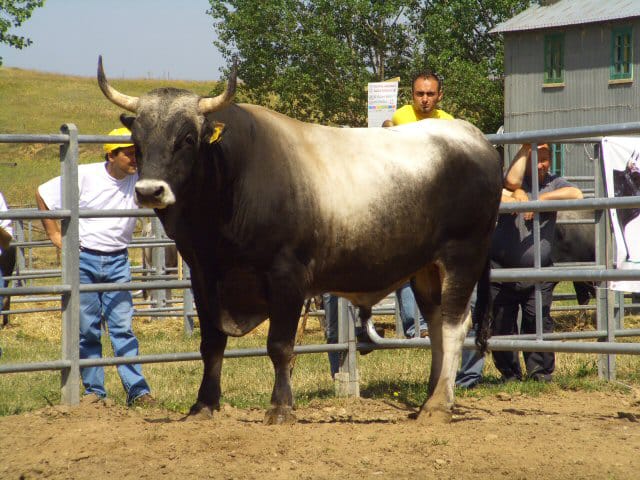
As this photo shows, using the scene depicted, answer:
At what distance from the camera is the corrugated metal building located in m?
35.1

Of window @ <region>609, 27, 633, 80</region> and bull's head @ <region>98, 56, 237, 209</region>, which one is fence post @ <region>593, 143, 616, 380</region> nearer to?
bull's head @ <region>98, 56, 237, 209</region>

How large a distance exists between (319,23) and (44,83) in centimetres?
3654

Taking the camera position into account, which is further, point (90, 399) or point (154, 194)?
point (90, 399)

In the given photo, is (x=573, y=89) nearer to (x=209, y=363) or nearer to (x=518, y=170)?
(x=518, y=170)

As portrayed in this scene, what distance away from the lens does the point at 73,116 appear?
58281 mm

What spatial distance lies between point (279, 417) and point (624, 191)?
334 centimetres

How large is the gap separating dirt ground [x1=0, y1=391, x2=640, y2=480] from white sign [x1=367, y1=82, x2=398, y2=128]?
295 cm

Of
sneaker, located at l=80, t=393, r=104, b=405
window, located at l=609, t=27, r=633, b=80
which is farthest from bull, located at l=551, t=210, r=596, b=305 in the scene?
window, located at l=609, t=27, r=633, b=80

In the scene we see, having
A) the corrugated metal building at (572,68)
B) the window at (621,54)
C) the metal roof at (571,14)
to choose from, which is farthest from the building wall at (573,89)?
the metal roof at (571,14)

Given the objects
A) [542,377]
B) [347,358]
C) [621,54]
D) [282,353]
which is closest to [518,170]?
[542,377]

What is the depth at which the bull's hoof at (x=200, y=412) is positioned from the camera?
232 inches

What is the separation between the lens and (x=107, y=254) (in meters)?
7.10

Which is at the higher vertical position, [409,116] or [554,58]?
[554,58]

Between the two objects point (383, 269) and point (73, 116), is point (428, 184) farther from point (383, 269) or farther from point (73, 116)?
point (73, 116)
